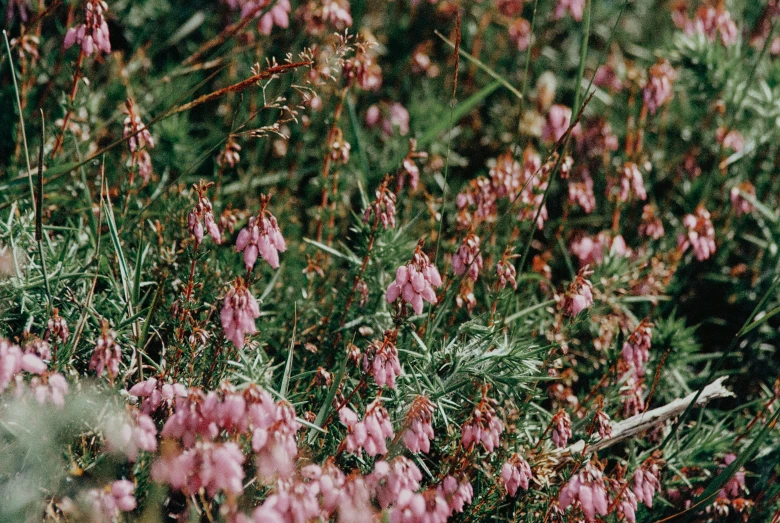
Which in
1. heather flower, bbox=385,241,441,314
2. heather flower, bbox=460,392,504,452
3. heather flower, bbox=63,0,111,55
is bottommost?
heather flower, bbox=460,392,504,452

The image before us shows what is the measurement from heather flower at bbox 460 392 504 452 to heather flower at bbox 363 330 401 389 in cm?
36

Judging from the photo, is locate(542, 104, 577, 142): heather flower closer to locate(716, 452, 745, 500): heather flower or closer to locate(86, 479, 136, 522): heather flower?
Answer: locate(716, 452, 745, 500): heather flower

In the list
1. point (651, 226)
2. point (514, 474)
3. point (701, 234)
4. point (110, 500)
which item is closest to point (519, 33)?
point (651, 226)

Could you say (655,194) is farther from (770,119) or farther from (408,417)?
(408,417)

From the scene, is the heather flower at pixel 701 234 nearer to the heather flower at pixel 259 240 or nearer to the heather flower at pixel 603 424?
the heather flower at pixel 603 424

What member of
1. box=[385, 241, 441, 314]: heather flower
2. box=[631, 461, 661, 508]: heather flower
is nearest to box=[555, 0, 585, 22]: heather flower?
box=[385, 241, 441, 314]: heather flower

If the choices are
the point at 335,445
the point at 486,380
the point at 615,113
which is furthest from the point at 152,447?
the point at 615,113

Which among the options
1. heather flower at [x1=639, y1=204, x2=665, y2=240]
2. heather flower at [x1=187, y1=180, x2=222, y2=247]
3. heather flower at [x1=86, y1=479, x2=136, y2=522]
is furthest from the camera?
heather flower at [x1=639, y1=204, x2=665, y2=240]

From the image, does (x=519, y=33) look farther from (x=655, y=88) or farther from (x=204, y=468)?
(x=204, y=468)

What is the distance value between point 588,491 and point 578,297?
815mm

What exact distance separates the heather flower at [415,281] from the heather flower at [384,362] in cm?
17

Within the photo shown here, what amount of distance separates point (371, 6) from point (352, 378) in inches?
158

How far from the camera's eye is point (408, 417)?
9.40ft

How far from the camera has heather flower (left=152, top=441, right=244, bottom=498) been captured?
237cm
